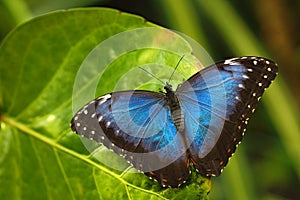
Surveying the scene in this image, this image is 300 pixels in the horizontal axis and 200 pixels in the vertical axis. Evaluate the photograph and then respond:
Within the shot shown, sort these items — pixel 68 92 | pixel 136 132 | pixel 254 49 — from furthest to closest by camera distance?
pixel 254 49 < pixel 68 92 < pixel 136 132

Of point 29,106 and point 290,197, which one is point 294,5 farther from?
point 29,106

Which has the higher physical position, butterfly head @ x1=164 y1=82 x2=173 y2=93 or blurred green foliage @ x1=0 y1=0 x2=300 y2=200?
butterfly head @ x1=164 y1=82 x2=173 y2=93

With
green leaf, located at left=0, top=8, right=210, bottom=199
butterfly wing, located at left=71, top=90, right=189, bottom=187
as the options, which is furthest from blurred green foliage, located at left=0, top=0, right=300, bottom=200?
butterfly wing, located at left=71, top=90, right=189, bottom=187

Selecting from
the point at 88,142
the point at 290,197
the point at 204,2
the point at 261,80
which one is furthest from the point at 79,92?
the point at 290,197

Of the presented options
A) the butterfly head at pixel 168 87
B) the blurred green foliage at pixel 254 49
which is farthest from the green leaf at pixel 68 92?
the blurred green foliage at pixel 254 49

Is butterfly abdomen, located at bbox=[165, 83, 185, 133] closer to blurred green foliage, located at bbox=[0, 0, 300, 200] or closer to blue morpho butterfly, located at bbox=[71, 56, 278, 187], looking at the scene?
blue morpho butterfly, located at bbox=[71, 56, 278, 187]

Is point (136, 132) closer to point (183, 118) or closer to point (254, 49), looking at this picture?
point (183, 118)

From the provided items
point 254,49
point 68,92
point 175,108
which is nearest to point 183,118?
point 175,108
